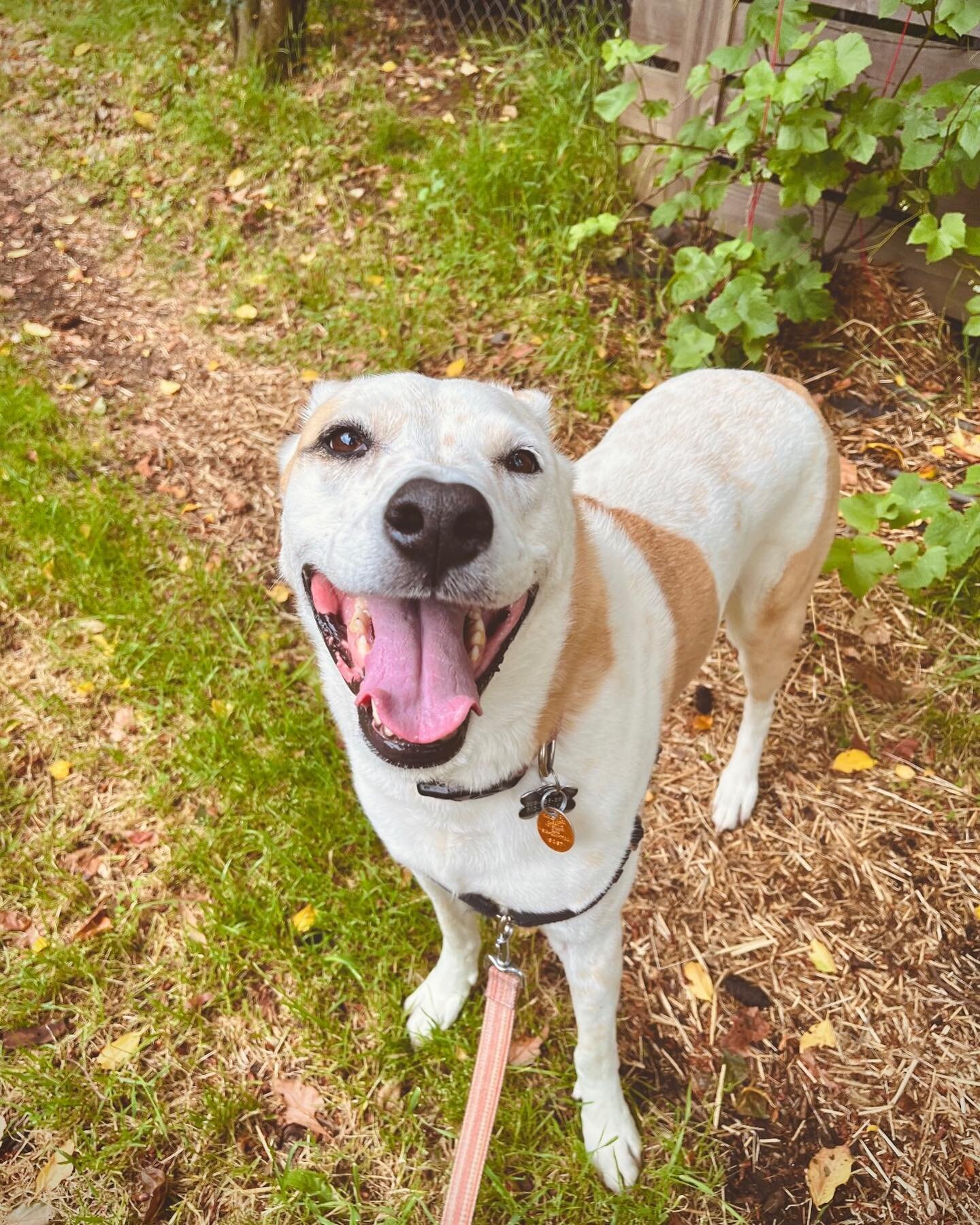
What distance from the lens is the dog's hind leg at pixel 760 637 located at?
265 centimetres

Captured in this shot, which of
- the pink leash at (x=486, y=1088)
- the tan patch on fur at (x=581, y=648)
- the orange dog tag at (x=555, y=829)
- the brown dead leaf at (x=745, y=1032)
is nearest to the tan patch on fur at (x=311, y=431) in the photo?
the tan patch on fur at (x=581, y=648)

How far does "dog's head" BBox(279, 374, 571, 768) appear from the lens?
4.93 feet

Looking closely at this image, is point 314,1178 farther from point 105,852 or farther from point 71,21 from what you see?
point 71,21

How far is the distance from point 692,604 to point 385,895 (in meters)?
1.46

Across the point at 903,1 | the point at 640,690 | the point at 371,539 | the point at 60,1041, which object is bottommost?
the point at 60,1041

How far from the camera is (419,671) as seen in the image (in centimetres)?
163

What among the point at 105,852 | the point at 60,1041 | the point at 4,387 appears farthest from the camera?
the point at 4,387

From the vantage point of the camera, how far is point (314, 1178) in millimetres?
2287

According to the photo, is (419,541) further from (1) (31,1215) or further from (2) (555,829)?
(1) (31,1215)

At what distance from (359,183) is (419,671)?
16.1ft

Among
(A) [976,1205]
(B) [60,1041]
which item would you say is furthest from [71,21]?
(A) [976,1205]

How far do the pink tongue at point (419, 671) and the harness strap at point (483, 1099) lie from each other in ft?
2.65

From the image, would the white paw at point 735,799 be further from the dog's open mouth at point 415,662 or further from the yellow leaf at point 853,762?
the dog's open mouth at point 415,662

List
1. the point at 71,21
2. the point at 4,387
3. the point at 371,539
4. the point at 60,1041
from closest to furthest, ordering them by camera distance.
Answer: the point at 371,539, the point at 60,1041, the point at 4,387, the point at 71,21
